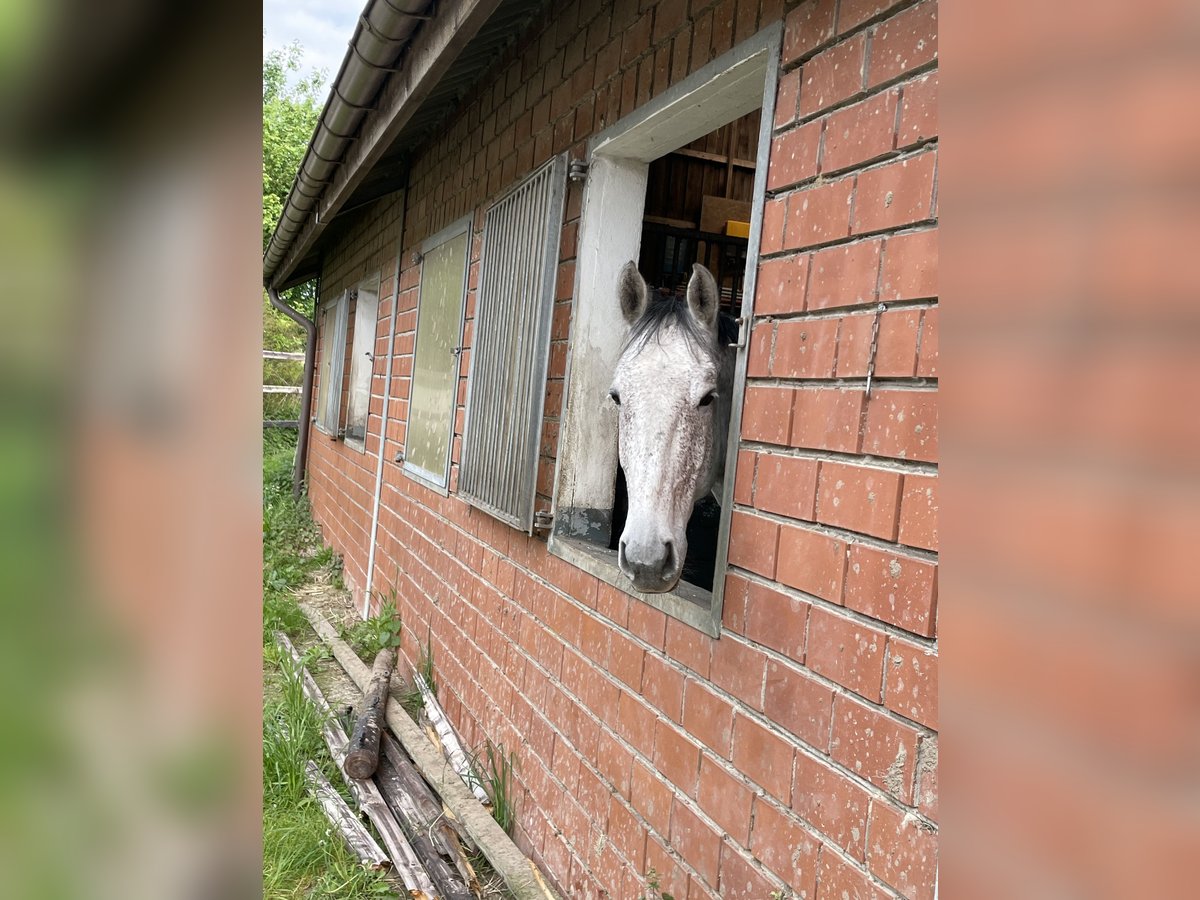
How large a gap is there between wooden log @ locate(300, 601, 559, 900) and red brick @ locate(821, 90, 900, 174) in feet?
8.77

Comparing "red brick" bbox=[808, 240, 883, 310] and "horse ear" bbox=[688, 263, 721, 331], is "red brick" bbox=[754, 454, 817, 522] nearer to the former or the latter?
"red brick" bbox=[808, 240, 883, 310]

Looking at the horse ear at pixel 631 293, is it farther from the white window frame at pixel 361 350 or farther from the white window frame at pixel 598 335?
the white window frame at pixel 361 350

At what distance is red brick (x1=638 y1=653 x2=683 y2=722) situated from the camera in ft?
7.95

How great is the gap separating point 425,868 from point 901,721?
2.43m

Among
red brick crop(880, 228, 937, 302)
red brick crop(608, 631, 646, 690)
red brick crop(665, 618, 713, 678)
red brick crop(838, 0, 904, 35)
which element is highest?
red brick crop(838, 0, 904, 35)

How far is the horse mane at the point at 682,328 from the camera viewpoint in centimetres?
253

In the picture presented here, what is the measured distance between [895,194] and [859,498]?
2.05 ft

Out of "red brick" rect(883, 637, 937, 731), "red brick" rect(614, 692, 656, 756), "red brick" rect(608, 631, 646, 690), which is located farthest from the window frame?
"red brick" rect(883, 637, 937, 731)

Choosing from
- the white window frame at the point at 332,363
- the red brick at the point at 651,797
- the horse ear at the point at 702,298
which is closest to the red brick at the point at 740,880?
the red brick at the point at 651,797

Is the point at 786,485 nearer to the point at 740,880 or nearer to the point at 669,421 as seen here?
the point at 669,421

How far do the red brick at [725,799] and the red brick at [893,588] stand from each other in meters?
0.67

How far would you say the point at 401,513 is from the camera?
5832 mm
